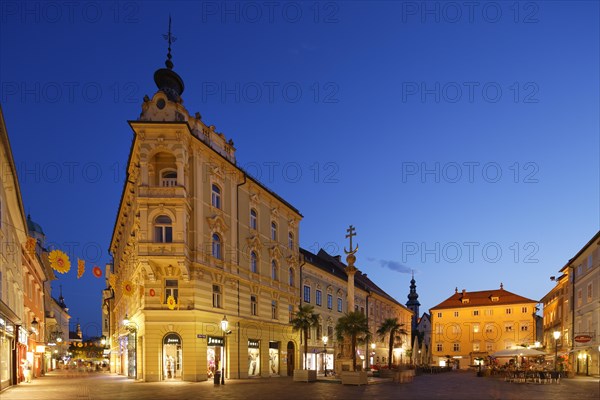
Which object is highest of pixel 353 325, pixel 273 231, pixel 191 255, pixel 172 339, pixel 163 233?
pixel 273 231

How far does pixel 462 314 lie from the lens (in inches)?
3848

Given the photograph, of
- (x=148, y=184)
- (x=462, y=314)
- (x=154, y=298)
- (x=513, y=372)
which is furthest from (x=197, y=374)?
(x=462, y=314)

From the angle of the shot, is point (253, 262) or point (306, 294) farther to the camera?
point (306, 294)

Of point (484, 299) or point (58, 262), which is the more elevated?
point (58, 262)

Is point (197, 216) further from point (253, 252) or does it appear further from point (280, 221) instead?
point (280, 221)

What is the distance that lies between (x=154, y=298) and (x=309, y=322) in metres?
15.7

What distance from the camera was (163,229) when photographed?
3278 cm

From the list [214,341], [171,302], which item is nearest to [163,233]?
[171,302]

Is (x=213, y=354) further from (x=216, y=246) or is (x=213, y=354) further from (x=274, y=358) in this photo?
(x=274, y=358)

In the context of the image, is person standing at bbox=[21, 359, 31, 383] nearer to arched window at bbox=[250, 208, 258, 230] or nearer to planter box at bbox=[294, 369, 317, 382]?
arched window at bbox=[250, 208, 258, 230]

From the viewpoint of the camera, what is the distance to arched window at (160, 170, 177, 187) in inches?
1339

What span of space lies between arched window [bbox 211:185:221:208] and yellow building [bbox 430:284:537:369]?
212 ft

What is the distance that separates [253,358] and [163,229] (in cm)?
1383

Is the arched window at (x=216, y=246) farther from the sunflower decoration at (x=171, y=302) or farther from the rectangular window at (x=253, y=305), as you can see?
the rectangular window at (x=253, y=305)
